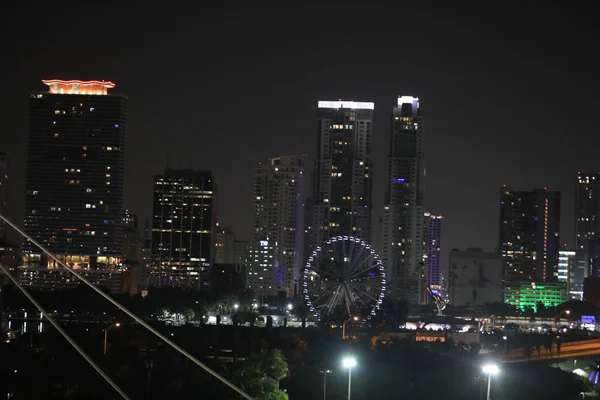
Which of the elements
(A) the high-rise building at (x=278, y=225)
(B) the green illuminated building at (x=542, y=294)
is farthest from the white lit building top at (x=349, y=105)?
(B) the green illuminated building at (x=542, y=294)

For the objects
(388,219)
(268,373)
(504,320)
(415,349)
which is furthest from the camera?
(388,219)

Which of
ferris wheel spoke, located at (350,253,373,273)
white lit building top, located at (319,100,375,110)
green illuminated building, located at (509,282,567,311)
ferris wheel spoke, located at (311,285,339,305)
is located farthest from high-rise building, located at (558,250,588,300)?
ferris wheel spoke, located at (311,285,339,305)

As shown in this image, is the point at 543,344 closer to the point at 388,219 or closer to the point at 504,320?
the point at 504,320

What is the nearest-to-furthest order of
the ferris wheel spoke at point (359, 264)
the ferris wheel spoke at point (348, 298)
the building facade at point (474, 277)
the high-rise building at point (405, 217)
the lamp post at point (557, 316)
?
the ferris wheel spoke at point (348, 298)
the ferris wheel spoke at point (359, 264)
the lamp post at point (557, 316)
the high-rise building at point (405, 217)
the building facade at point (474, 277)

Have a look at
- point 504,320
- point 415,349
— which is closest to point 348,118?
point 504,320

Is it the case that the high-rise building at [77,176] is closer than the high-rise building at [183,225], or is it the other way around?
the high-rise building at [77,176]

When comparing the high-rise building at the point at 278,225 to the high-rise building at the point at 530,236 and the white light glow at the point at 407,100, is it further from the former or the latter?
the high-rise building at the point at 530,236
